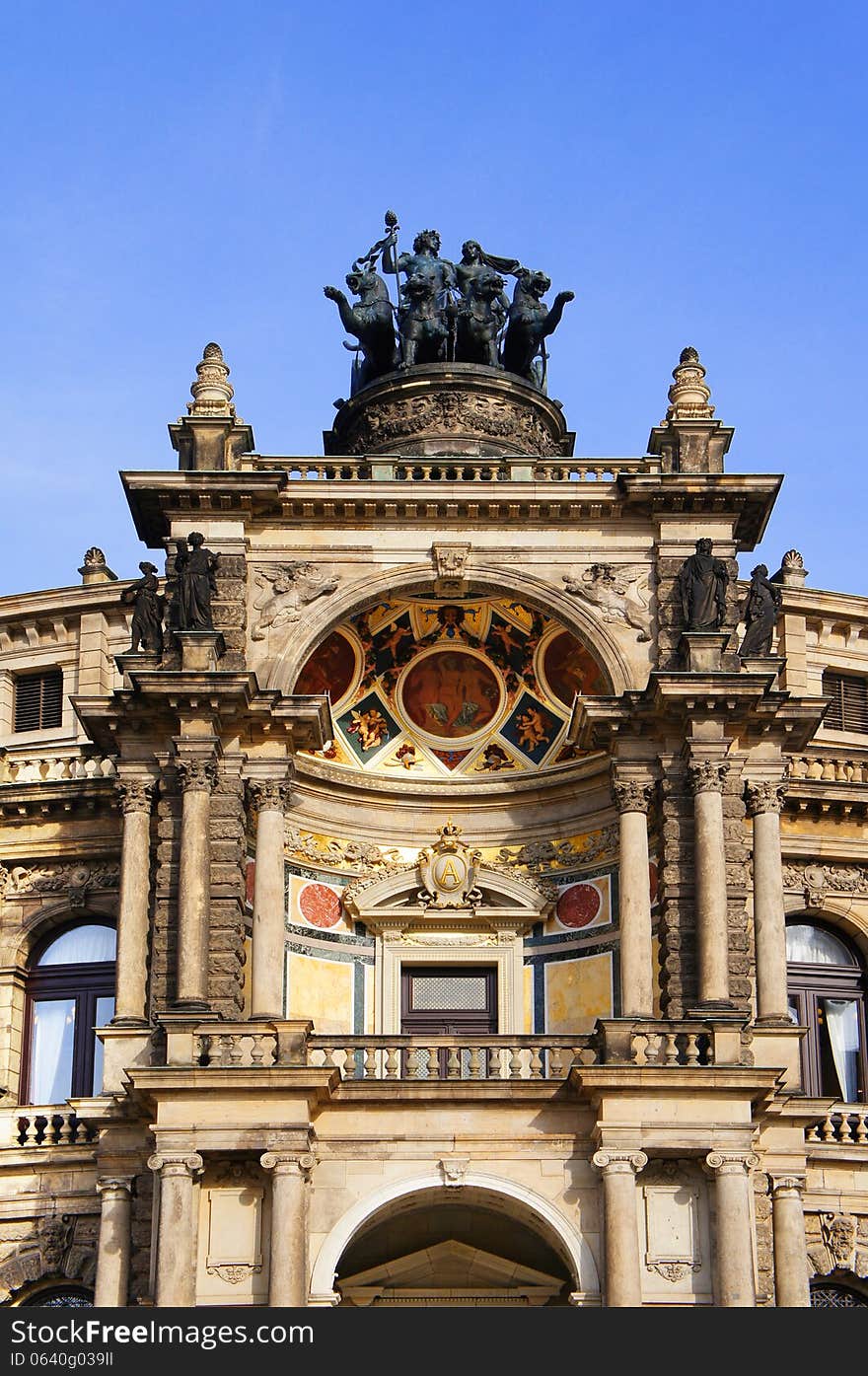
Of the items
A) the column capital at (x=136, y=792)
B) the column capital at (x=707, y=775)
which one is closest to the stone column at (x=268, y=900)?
the column capital at (x=136, y=792)

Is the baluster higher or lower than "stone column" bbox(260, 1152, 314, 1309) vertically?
higher

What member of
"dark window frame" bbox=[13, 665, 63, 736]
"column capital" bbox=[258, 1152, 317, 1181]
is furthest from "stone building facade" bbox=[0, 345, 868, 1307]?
"dark window frame" bbox=[13, 665, 63, 736]

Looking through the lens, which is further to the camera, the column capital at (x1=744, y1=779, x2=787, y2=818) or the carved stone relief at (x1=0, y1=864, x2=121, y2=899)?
the carved stone relief at (x1=0, y1=864, x2=121, y2=899)

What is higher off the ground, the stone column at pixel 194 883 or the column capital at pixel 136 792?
the column capital at pixel 136 792

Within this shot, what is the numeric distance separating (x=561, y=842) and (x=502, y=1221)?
574 centimetres

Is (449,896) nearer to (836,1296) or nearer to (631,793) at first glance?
(631,793)

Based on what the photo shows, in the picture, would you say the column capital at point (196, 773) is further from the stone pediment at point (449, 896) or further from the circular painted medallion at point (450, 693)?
the circular painted medallion at point (450, 693)

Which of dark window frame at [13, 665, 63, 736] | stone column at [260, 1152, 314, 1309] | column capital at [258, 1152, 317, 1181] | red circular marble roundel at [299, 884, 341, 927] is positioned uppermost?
dark window frame at [13, 665, 63, 736]

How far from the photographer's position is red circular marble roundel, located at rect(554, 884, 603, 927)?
119 ft

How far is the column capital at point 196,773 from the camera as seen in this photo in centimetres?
3400

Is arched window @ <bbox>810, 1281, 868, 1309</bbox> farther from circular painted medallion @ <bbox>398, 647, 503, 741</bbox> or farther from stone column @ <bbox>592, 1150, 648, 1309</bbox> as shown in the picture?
circular painted medallion @ <bbox>398, 647, 503, 741</bbox>

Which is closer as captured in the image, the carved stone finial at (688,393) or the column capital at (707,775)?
the column capital at (707,775)

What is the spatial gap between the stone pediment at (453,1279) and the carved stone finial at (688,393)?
12.6 m

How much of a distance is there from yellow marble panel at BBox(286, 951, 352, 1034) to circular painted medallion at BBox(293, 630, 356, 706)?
397 centimetres
